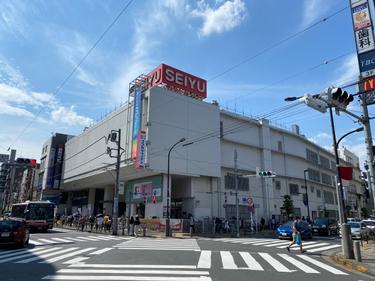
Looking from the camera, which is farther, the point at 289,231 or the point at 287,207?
the point at 287,207

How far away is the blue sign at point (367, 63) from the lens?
39.7 ft

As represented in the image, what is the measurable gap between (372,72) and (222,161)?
32377 mm

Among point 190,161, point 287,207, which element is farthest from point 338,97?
point 287,207

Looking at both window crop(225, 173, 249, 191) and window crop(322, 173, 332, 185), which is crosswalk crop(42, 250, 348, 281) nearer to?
window crop(225, 173, 249, 191)

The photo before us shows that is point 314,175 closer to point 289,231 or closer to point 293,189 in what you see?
point 293,189

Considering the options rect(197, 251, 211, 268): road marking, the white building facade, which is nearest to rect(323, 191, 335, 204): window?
the white building facade

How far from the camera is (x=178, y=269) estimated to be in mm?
10328

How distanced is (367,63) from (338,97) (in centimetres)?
215

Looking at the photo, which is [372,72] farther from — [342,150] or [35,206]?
[342,150]

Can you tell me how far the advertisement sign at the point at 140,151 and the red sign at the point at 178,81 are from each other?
298 inches

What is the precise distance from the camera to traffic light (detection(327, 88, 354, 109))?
11.4 metres

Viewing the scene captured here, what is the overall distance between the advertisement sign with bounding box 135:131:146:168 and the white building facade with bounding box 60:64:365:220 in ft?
0.69

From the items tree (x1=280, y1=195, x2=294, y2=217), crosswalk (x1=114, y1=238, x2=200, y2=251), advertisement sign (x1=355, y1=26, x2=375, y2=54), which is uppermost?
advertisement sign (x1=355, y1=26, x2=375, y2=54)

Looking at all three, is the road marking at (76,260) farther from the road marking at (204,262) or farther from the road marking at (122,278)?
the road marking at (204,262)
